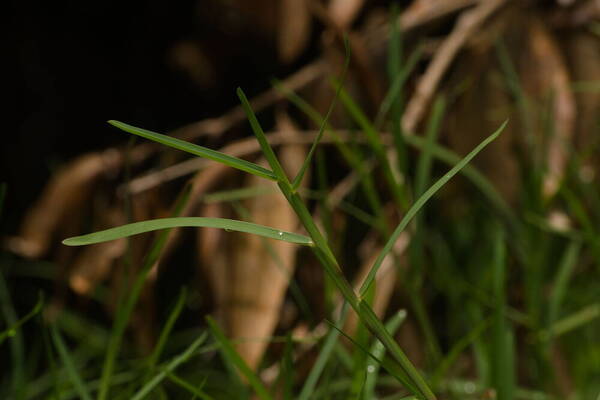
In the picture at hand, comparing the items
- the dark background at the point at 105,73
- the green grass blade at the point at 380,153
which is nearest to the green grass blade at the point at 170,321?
the green grass blade at the point at 380,153

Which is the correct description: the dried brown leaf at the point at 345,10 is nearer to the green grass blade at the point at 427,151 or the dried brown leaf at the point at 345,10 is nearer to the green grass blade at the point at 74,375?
the green grass blade at the point at 427,151

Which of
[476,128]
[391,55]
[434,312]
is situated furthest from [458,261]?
[391,55]

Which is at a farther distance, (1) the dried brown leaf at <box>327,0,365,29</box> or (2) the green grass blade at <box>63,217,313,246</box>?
(1) the dried brown leaf at <box>327,0,365,29</box>

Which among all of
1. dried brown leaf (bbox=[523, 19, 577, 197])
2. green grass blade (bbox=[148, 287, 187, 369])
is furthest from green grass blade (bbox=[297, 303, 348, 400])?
dried brown leaf (bbox=[523, 19, 577, 197])

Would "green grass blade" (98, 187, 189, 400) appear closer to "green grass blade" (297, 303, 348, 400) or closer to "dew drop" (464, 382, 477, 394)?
"green grass blade" (297, 303, 348, 400)

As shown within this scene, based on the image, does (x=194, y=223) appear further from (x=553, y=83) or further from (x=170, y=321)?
(x=553, y=83)

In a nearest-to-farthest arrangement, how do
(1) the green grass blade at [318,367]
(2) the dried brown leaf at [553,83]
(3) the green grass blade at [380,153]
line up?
1. (1) the green grass blade at [318,367]
2. (3) the green grass blade at [380,153]
3. (2) the dried brown leaf at [553,83]

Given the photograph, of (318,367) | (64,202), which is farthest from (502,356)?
(64,202)

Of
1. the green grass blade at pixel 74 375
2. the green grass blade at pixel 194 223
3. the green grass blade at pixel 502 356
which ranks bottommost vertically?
the green grass blade at pixel 74 375

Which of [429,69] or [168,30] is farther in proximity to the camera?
[168,30]

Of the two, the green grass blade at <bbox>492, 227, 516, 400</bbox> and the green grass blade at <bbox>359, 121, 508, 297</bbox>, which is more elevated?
the green grass blade at <bbox>359, 121, 508, 297</bbox>

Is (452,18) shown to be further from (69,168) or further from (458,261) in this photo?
(69,168)
